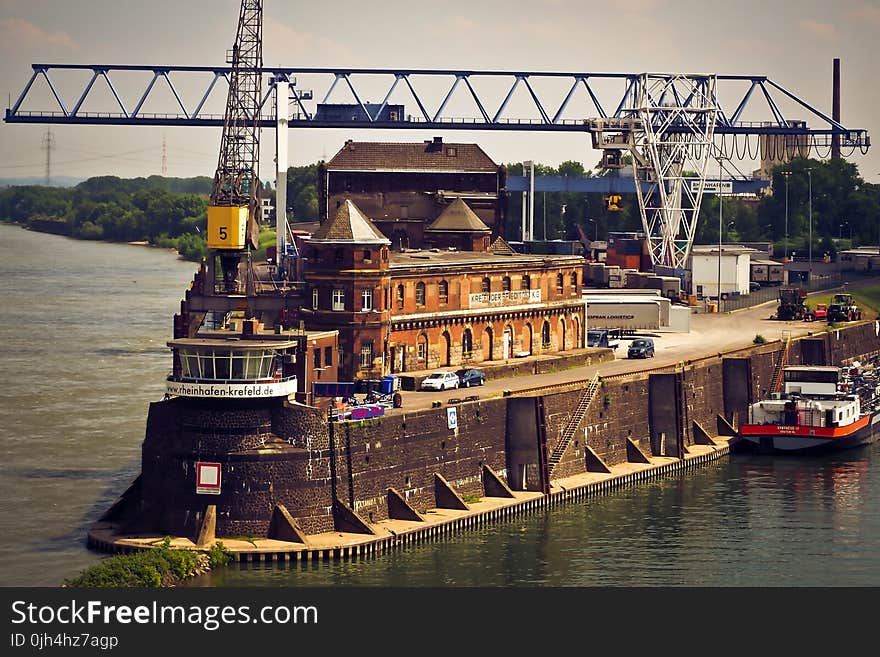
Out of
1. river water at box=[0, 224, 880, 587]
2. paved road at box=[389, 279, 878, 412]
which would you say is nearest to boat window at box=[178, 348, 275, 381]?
river water at box=[0, 224, 880, 587]

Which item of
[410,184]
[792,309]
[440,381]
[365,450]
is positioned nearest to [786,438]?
[440,381]

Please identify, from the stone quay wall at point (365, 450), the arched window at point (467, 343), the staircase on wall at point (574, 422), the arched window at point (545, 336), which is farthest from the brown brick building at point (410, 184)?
the staircase on wall at point (574, 422)

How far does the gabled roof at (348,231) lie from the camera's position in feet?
374

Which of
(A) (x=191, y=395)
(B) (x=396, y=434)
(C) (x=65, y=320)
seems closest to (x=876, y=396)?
(B) (x=396, y=434)

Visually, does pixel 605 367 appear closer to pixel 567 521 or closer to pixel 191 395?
pixel 567 521

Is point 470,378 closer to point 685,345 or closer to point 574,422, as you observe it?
point 574,422

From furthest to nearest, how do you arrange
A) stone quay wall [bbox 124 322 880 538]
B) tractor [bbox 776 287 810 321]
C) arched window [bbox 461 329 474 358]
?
tractor [bbox 776 287 810 321] < arched window [bbox 461 329 474 358] < stone quay wall [bbox 124 322 880 538]

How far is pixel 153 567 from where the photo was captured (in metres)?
84.2

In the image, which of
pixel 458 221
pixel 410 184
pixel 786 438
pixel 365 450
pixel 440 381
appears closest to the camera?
pixel 365 450

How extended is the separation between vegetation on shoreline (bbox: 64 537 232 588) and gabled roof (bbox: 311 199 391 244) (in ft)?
92.5

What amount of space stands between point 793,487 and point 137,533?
131 feet

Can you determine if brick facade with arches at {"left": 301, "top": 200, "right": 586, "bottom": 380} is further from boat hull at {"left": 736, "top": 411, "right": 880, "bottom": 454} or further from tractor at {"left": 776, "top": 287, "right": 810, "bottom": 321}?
tractor at {"left": 776, "top": 287, "right": 810, "bottom": 321}

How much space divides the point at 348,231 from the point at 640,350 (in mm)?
30301

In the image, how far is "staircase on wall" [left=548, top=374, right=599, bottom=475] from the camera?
110375 mm
